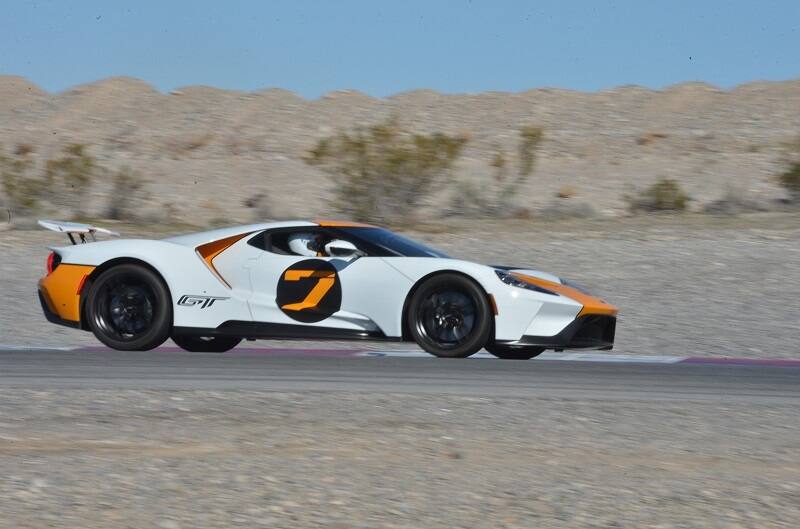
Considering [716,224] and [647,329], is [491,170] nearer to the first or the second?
[716,224]

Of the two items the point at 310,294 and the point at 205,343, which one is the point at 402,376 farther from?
the point at 205,343

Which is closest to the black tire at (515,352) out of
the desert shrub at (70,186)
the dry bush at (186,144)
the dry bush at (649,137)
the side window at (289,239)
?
the side window at (289,239)

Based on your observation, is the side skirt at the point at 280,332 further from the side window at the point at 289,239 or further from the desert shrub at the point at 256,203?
the desert shrub at the point at 256,203

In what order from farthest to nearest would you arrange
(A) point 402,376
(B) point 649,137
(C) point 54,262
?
(B) point 649,137 → (C) point 54,262 → (A) point 402,376

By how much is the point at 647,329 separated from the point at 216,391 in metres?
6.42

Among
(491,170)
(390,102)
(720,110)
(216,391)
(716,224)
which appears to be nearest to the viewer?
(216,391)

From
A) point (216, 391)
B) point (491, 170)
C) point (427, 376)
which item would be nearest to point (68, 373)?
point (216, 391)

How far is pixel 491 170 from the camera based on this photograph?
40.7m

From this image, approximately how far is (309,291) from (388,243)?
2.55 ft

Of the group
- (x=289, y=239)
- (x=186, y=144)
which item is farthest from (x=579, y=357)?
(x=186, y=144)

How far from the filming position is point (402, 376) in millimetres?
8797

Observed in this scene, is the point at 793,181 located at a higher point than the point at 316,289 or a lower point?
higher

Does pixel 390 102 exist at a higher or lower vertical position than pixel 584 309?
higher

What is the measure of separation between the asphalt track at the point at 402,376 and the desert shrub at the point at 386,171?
477 inches
